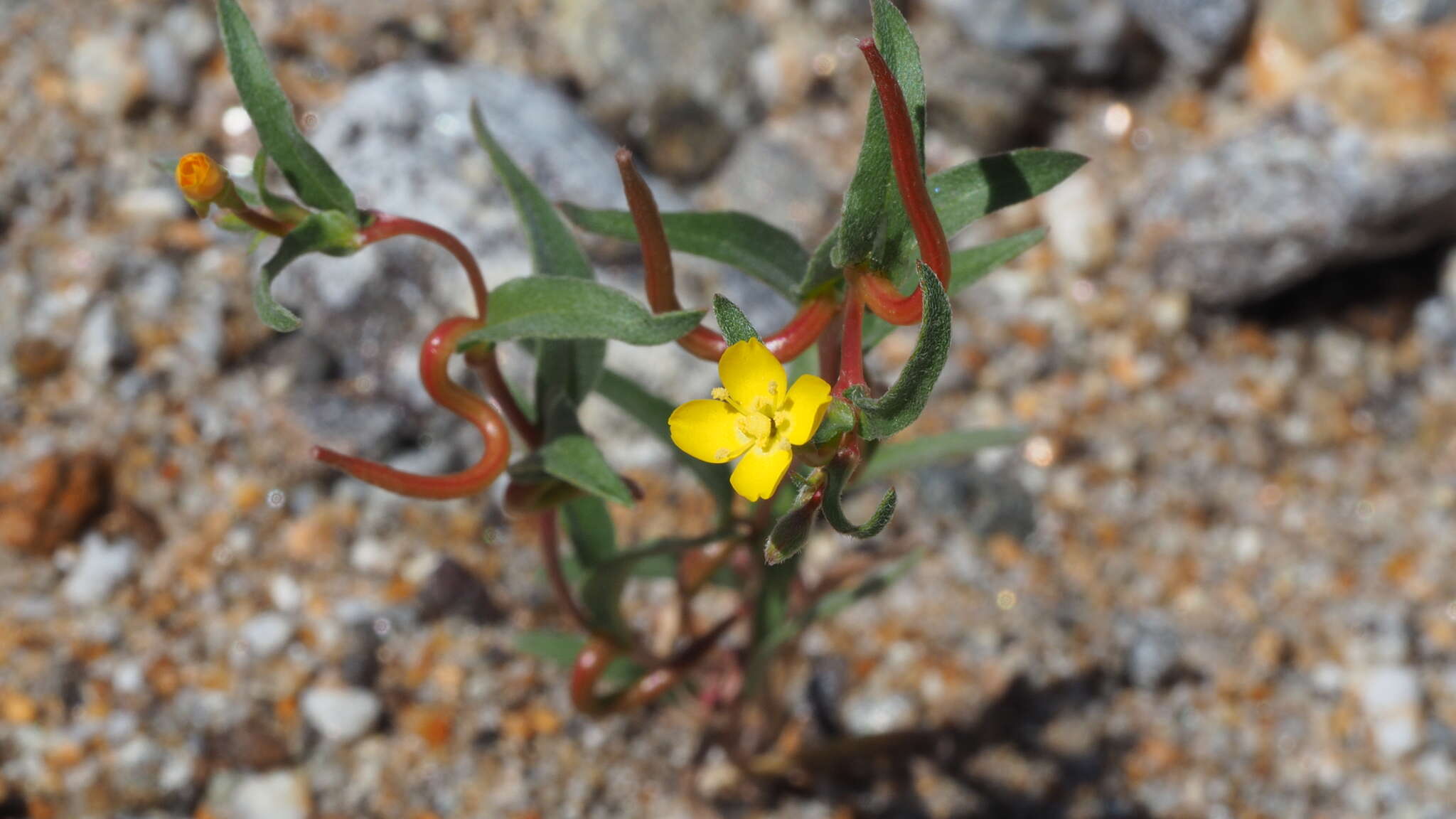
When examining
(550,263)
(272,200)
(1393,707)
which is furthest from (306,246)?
(1393,707)

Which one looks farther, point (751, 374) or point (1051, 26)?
point (1051, 26)

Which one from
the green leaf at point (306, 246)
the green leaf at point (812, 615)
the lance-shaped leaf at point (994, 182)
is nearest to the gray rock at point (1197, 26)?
the green leaf at point (812, 615)

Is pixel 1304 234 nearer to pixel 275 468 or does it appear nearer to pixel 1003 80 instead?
pixel 1003 80

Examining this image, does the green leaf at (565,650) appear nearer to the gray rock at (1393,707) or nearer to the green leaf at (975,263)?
the green leaf at (975,263)

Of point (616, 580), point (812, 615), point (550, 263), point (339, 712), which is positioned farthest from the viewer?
point (339, 712)

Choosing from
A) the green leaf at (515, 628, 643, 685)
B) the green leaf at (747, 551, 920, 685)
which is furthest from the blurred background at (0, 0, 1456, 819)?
the green leaf at (747, 551, 920, 685)

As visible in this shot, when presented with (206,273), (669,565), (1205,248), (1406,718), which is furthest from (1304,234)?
(206,273)

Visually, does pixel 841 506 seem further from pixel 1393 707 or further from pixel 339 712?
pixel 1393 707

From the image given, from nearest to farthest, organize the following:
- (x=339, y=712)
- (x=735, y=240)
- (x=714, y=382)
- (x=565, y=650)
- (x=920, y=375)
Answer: (x=920, y=375), (x=735, y=240), (x=565, y=650), (x=339, y=712), (x=714, y=382)
